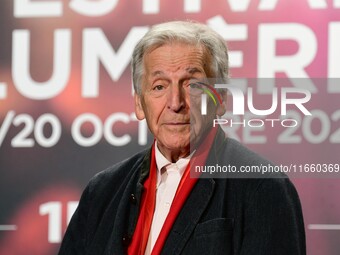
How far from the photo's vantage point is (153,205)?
1912mm

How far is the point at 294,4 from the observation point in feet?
9.14

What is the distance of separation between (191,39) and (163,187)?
0.41 meters

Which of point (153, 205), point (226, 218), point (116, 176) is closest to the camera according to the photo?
point (226, 218)

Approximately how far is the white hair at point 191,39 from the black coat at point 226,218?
0.68ft

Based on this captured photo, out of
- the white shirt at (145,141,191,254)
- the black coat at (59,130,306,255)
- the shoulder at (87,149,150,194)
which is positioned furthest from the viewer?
the shoulder at (87,149,150,194)

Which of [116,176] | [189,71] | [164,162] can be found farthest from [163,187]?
[189,71]

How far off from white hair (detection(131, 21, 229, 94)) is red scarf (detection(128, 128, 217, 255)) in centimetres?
19

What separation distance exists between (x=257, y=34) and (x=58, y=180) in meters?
1.00

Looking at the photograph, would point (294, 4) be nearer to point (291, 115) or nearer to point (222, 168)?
point (291, 115)

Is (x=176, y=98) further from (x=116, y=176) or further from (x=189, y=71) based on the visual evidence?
(x=116, y=176)

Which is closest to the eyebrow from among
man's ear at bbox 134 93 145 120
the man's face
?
the man's face

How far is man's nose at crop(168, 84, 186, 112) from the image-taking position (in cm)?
192

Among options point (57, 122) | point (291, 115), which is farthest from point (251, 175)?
point (57, 122)

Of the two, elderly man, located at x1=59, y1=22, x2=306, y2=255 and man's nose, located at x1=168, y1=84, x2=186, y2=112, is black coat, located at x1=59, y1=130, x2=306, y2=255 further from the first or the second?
man's nose, located at x1=168, y1=84, x2=186, y2=112
